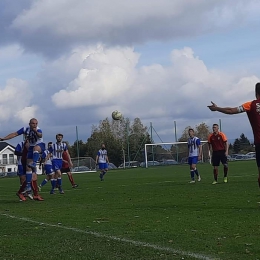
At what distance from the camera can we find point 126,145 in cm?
7538

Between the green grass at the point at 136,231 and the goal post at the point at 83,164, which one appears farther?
the goal post at the point at 83,164

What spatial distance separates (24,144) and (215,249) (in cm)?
907

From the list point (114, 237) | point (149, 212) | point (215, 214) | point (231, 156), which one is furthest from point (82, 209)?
point (231, 156)

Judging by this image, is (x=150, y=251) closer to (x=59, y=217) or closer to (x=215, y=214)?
(x=215, y=214)

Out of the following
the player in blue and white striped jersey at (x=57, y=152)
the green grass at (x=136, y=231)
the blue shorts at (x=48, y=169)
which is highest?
the player in blue and white striped jersey at (x=57, y=152)

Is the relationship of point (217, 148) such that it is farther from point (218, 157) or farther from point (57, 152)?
point (57, 152)

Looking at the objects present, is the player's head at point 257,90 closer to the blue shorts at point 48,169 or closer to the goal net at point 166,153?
the blue shorts at point 48,169

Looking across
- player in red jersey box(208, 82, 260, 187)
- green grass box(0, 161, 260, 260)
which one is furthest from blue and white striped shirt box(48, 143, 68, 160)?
player in red jersey box(208, 82, 260, 187)

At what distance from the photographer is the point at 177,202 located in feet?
39.8

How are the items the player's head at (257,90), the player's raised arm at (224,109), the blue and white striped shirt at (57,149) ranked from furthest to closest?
the blue and white striped shirt at (57,149)
the player's head at (257,90)
the player's raised arm at (224,109)

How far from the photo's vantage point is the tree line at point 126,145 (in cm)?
6378

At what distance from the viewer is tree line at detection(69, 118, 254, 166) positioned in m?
63.8

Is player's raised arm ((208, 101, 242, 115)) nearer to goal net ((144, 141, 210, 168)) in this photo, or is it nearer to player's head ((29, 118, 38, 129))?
player's head ((29, 118, 38, 129))

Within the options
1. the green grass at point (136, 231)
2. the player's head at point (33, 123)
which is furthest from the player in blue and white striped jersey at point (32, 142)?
the green grass at point (136, 231)
